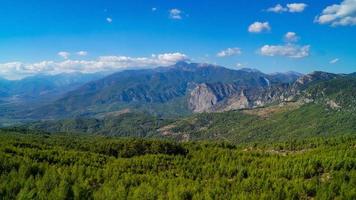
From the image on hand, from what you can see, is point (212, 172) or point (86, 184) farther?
point (212, 172)

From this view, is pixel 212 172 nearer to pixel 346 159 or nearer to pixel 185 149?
pixel 346 159

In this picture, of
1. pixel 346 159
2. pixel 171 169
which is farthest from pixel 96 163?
pixel 346 159

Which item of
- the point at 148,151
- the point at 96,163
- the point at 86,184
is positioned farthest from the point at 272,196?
the point at 148,151

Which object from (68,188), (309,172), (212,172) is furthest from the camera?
(212,172)

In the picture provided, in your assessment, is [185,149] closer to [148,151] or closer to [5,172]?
[148,151]

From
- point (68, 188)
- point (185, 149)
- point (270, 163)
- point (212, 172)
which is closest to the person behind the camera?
point (68, 188)

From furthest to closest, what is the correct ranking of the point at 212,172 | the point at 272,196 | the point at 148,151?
the point at 148,151 → the point at 212,172 → the point at 272,196

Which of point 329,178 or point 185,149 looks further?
point 185,149

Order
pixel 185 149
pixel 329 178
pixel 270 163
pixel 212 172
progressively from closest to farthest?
pixel 329 178 < pixel 212 172 < pixel 270 163 < pixel 185 149

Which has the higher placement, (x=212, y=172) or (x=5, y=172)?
(x=5, y=172)
